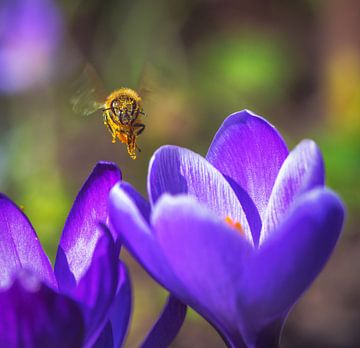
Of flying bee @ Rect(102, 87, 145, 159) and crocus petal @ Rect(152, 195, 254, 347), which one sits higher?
flying bee @ Rect(102, 87, 145, 159)

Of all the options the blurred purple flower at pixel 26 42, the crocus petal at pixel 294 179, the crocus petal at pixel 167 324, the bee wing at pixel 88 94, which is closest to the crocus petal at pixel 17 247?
the crocus petal at pixel 167 324

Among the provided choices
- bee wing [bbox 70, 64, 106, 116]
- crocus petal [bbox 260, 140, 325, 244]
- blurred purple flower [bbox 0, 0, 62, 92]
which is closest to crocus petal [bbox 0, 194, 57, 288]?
crocus petal [bbox 260, 140, 325, 244]

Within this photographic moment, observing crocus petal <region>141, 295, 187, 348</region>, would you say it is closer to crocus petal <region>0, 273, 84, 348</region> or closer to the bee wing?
crocus petal <region>0, 273, 84, 348</region>

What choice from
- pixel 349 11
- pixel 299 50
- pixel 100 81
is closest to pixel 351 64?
pixel 349 11

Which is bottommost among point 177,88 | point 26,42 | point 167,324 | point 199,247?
point 177,88

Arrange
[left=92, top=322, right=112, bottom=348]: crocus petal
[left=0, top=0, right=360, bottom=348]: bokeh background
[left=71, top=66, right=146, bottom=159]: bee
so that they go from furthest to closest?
[left=0, top=0, right=360, bottom=348]: bokeh background, [left=71, top=66, right=146, bottom=159]: bee, [left=92, top=322, right=112, bottom=348]: crocus petal

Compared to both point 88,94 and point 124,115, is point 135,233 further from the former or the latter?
point 88,94

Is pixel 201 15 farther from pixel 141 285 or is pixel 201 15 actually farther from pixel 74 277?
pixel 74 277

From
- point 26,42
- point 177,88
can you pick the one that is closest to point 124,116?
point 177,88
